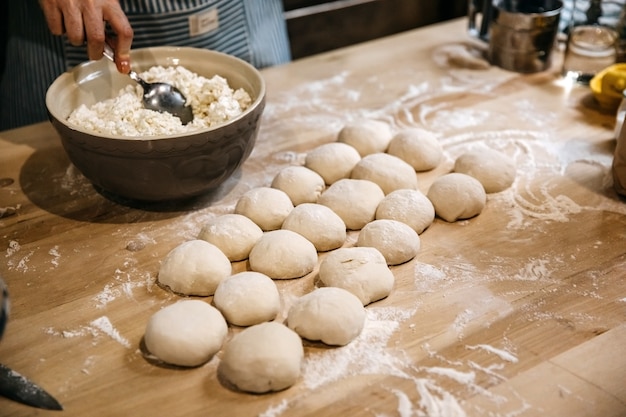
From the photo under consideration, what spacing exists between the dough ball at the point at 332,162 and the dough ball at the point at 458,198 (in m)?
0.22

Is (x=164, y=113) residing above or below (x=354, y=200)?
above

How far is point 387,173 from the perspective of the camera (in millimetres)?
1457

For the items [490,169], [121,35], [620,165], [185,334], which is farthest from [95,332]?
[620,165]

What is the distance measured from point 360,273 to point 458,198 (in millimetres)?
338

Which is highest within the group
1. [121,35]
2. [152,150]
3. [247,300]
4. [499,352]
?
[121,35]

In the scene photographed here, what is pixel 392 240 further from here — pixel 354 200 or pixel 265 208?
pixel 265 208

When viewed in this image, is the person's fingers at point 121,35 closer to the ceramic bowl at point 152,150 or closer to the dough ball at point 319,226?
the ceramic bowl at point 152,150

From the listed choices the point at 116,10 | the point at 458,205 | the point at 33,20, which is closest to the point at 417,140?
the point at 458,205

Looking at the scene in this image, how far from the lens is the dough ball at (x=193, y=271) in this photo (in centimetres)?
117

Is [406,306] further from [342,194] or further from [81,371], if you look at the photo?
[81,371]

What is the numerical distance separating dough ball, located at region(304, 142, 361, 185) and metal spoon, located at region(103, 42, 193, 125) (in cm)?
31

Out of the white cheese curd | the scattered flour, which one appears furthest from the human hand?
the scattered flour

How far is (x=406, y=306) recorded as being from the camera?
45.6 inches

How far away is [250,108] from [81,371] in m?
0.62
